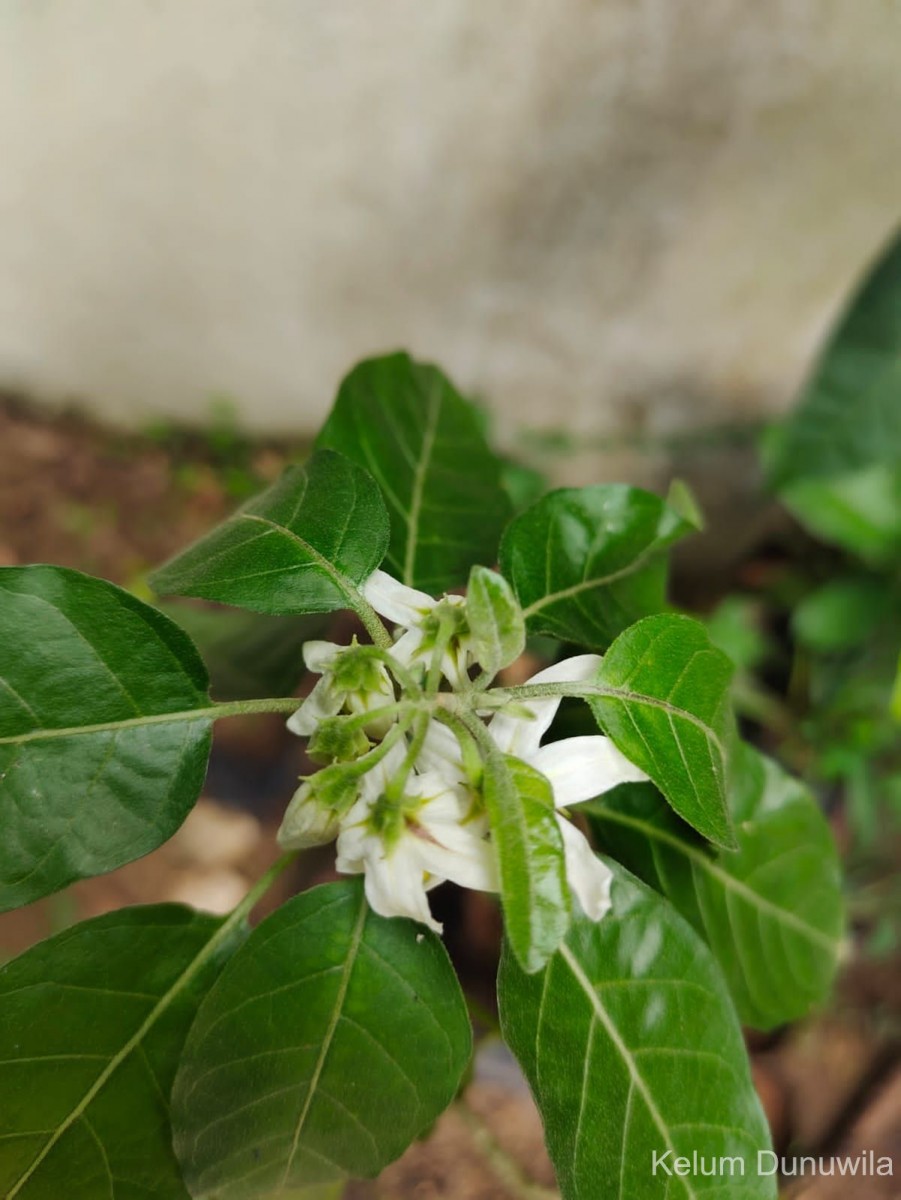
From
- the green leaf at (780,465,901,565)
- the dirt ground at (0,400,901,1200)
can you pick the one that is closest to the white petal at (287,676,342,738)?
the dirt ground at (0,400,901,1200)

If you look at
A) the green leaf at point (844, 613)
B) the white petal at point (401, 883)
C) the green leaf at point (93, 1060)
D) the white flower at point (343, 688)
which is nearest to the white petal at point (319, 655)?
the white flower at point (343, 688)

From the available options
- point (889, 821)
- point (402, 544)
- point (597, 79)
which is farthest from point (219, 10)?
point (889, 821)

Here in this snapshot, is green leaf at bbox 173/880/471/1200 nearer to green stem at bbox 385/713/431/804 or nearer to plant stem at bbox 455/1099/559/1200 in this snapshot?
green stem at bbox 385/713/431/804

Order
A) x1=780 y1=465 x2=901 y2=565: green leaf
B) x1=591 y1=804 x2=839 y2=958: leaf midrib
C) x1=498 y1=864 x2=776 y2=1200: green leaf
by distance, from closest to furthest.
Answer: x1=498 y1=864 x2=776 y2=1200: green leaf → x1=591 y1=804 x2=839 y2=958: leaf midrib → x1=780 y1=465 x2=901 y2=565: green leaf

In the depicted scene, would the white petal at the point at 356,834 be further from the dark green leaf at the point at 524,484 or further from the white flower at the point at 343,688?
the dark green leaf at the point at 524,484

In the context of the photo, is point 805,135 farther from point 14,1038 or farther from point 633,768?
point 14,1038

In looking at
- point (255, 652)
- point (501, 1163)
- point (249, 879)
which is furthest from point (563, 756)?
point (249, 879)
